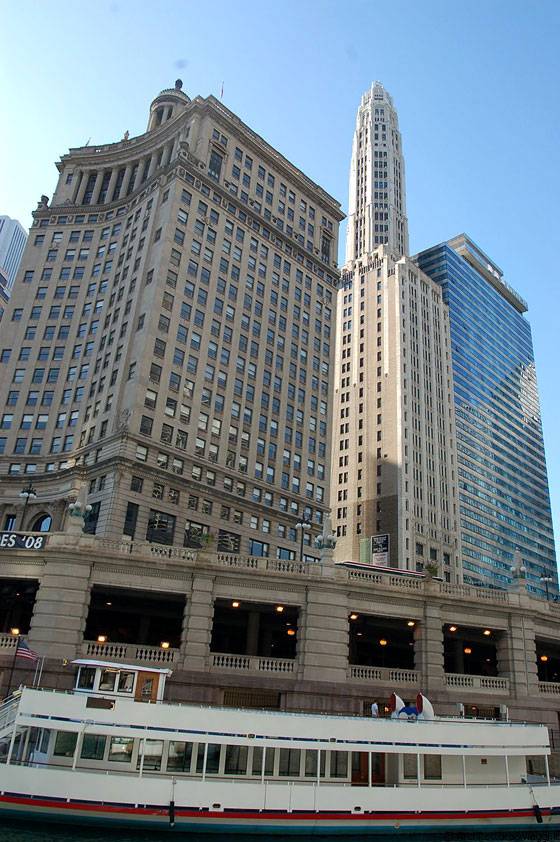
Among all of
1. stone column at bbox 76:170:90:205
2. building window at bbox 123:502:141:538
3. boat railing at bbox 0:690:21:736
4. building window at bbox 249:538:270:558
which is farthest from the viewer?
stone column at bbox 76:170:90:205

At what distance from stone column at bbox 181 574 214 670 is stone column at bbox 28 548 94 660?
5146mm

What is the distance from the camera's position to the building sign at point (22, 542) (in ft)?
110

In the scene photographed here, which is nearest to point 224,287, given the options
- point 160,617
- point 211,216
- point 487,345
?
point 211,216

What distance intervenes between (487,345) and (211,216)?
96821mm

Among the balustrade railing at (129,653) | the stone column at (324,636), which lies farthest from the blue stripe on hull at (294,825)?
the balustrade railing at (129,653)

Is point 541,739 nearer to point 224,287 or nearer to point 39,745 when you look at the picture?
point 39,745

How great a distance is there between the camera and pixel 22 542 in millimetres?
33750

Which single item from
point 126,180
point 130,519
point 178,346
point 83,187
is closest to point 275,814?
point 130,519

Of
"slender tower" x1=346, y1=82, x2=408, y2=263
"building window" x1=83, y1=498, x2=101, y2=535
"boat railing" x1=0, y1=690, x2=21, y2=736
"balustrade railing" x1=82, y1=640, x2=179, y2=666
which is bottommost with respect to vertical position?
"boat railing" x1=0, y1=690, x2=21, y2=736

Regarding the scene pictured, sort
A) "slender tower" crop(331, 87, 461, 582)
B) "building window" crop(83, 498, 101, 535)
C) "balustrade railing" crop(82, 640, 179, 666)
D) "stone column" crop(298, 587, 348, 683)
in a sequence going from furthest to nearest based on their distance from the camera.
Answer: "slender tower" crop(331, 87, 461, 582) < "building window" crop(83, 498, 101, 535) < "stone column" crop(298, 587, 348, 683) < "balustrade railing" crop(82, 640, 179, 666)

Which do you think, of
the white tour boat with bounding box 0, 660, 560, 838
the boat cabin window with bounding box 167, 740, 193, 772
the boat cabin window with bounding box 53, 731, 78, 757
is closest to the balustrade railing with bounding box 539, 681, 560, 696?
the white tour boat with bounding box 0, 660, 560, 838

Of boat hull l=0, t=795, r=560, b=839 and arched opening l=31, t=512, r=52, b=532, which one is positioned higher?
arched opening l=31, t=512, r=52, b=532

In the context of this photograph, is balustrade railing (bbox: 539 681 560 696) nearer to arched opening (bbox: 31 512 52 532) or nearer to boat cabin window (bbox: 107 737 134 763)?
boat cabin window (bbox: 107 737 134 763)

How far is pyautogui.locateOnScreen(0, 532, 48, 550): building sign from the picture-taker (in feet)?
110
